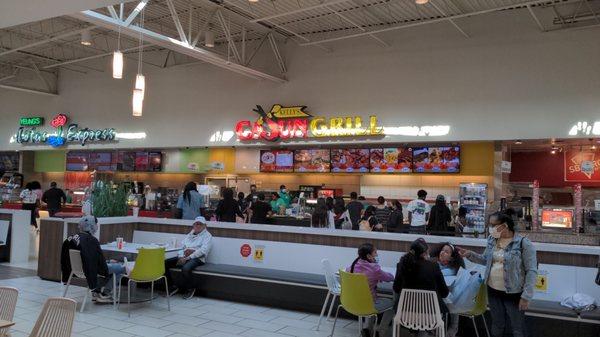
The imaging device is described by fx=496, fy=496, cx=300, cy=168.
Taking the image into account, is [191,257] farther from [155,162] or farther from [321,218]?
[155,162]

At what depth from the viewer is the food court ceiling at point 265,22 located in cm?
888

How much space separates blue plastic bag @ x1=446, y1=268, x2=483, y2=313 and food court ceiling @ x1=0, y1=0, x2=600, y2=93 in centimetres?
528

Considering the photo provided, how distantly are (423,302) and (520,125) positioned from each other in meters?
6.44

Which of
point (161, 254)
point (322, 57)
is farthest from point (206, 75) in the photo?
point (161, 254)

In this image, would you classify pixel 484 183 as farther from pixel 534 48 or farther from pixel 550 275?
pixel 550 275

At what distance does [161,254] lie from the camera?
19.6 ft

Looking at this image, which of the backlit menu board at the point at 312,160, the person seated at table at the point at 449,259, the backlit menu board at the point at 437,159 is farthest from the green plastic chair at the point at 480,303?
the backlit menu board at the point at 312,160

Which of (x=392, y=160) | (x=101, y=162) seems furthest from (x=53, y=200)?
(x=392, y=160)

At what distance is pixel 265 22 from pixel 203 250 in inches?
240

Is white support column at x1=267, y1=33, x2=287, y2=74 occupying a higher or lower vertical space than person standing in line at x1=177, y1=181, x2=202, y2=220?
higher

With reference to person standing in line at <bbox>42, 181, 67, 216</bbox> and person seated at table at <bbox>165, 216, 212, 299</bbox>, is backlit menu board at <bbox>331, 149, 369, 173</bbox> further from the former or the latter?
person standing in line at <bbox>42, 181, 67, 216</bbox>

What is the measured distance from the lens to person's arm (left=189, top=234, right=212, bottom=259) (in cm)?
677

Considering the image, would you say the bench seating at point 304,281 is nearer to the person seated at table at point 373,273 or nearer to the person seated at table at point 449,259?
the person seated at table at point 373,273

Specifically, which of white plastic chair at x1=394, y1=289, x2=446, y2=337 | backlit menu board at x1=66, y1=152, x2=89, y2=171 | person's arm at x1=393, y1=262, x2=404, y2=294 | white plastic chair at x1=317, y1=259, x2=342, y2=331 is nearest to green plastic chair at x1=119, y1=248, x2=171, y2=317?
white plastic chair at x1=317, y1=259, x2=342, y2=331
